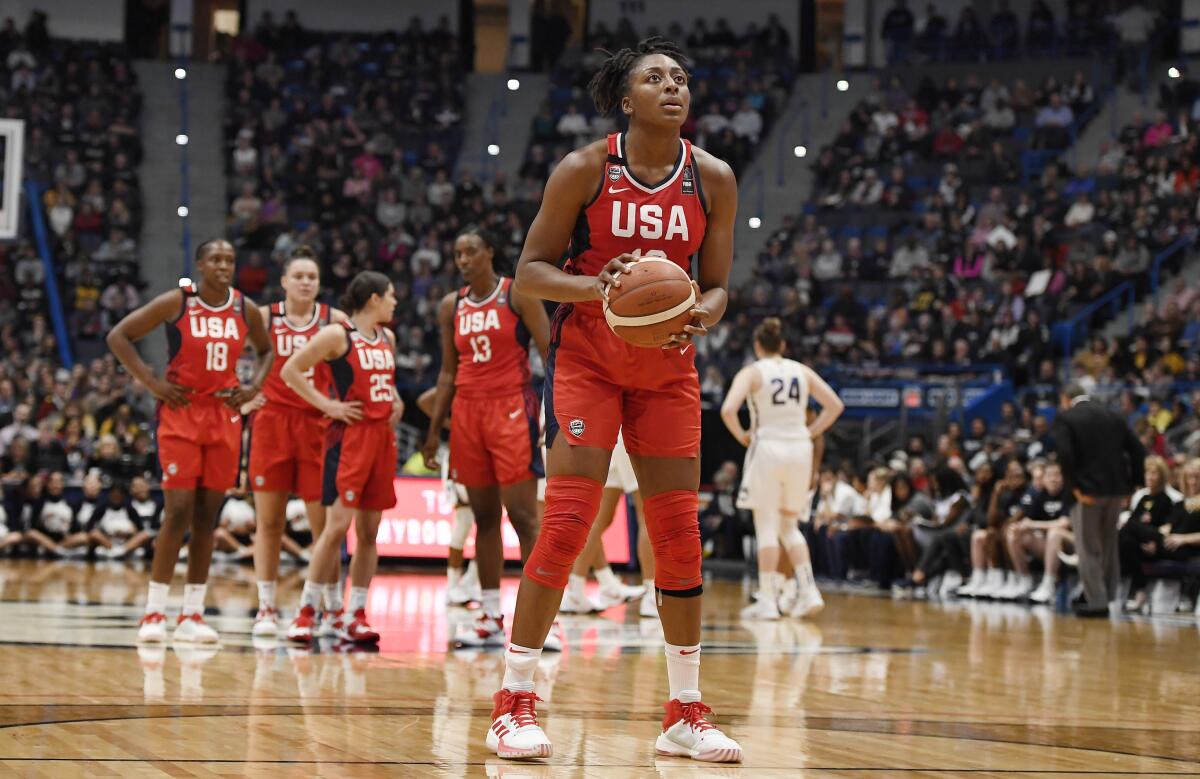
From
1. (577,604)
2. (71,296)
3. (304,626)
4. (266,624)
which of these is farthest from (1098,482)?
(71,296)

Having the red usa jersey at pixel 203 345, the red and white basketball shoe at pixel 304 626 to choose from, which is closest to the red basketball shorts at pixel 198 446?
the red usa jersey at pixel 203 345

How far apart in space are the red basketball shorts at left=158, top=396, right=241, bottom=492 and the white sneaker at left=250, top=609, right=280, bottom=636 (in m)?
0.75

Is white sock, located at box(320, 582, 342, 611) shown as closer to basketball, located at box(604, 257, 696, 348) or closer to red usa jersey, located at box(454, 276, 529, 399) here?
red usa jersey, located at box(454, 276, 529, 399)

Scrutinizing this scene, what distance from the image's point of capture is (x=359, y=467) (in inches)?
304

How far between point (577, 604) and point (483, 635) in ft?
7.71

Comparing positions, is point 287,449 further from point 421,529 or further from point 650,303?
point 421,529

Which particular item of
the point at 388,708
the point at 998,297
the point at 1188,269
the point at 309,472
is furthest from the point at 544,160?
the point at 388,708

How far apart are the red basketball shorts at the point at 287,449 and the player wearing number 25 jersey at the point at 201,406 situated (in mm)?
367

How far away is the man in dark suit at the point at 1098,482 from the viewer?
1150 cm

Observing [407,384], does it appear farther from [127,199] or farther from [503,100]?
[503,100]

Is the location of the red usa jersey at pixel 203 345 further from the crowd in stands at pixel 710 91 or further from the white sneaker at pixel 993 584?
the crowd in stands at pixel 710 91

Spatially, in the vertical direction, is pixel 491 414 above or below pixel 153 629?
above

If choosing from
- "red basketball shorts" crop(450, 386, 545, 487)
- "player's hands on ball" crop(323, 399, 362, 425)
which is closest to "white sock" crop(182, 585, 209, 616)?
"player's hands on ball" crop(323, 399, 362, 425)

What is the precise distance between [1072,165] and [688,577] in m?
21.0
